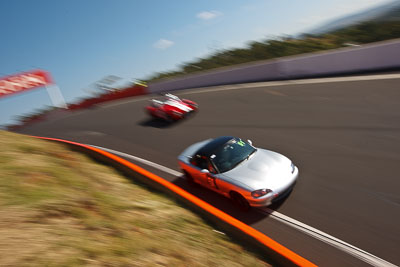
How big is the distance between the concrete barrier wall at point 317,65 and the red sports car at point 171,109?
5231 millimetres

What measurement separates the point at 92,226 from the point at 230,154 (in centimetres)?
331

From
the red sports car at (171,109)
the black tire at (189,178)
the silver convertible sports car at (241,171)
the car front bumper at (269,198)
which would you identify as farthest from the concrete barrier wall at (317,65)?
the black tire at (189,178)

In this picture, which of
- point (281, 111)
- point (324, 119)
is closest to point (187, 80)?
point (281, 111)

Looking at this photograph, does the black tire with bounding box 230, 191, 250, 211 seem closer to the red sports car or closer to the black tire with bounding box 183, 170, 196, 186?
the black tire with bounding box 183, 170, 196, 186

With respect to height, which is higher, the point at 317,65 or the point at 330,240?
the point at 317,65

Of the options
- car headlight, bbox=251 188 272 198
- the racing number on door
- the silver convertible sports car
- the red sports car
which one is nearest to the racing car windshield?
the silver convertible sports car

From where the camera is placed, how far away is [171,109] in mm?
11766

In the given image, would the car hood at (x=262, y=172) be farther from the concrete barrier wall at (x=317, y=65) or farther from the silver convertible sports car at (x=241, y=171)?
the concrete barrier wall at (x=317, y=65)

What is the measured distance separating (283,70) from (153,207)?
1137 cm

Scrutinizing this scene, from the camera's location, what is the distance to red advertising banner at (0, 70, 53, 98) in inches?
984

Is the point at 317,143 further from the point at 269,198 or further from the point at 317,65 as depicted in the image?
the point at 317,65

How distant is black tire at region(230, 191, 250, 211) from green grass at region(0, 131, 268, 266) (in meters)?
0.94

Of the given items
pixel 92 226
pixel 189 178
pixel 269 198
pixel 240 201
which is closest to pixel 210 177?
pixel 240 201

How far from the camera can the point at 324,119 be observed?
8727mm
